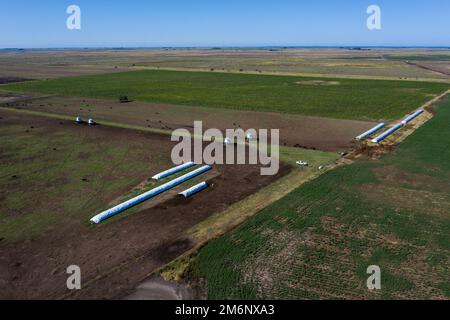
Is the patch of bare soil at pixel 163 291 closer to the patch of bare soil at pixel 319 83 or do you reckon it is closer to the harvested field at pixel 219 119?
the harvested field at pixel 219 119

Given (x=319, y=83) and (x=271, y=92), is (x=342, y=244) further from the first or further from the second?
(x=319, y=83)

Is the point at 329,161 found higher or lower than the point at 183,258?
higher

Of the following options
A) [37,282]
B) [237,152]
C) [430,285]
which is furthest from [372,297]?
[237,152]

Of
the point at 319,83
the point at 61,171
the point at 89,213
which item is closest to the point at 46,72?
the point at 319,83

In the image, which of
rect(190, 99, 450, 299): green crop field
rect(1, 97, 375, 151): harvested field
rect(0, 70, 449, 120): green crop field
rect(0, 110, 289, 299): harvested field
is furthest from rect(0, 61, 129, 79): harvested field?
rect(190, 99, 450, 299): green crop field

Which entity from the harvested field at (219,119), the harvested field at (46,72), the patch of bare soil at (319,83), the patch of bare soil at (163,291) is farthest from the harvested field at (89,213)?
the harvested field at (46,72)

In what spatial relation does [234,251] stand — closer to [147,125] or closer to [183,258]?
[183,258]
